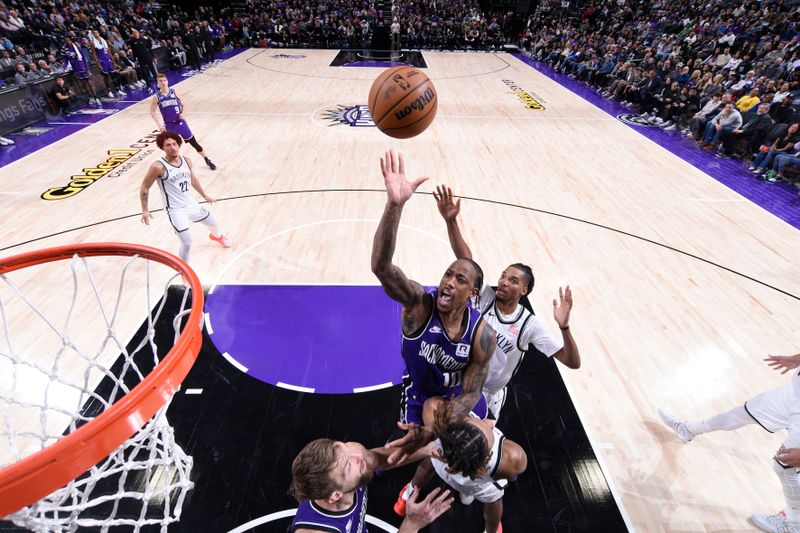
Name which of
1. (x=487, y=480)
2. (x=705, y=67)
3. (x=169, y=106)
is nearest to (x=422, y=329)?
(x=487, y=480)

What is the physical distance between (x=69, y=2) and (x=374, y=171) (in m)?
17.0

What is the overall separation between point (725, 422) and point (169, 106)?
828cm

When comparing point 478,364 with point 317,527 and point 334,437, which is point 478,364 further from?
point 334,437

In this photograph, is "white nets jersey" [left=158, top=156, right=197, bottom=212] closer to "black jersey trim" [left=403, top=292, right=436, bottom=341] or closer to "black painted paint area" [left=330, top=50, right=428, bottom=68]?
"black jersey trim" [left=403, top=292, right=436, bottom=341]

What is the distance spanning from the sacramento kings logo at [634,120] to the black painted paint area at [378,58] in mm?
8254

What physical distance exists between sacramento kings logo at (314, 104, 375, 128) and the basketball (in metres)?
7.22

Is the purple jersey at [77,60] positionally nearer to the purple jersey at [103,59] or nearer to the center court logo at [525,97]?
the purple jersey at [103,59]

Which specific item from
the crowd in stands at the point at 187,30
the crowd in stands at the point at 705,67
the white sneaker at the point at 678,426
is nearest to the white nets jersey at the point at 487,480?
the white sneaker at the point at 678,426

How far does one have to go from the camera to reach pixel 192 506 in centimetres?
293

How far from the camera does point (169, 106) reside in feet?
23.4

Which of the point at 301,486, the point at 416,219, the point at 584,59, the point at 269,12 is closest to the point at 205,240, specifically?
the point at 416,219

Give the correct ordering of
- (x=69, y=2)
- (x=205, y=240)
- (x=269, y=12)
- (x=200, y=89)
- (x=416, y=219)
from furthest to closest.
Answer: (x=269, y=12), (x=69, y=2), (x=200, y=89), (x=416, y=219), (x=205, y=240)

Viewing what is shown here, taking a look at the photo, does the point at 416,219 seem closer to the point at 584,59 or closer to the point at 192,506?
the point at 192,506

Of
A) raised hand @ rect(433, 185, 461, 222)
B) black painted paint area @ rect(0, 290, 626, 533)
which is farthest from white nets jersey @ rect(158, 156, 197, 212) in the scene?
raised hand @ rect(433, 185, 461, 222)
